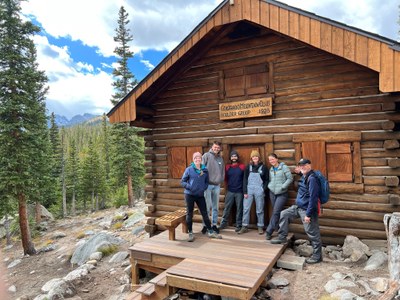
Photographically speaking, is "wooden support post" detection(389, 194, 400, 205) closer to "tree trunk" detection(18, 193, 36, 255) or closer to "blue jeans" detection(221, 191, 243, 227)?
"blue jeans" detection(221, 191, 243, 227)

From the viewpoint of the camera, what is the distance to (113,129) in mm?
25203

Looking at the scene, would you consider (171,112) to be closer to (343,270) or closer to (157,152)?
(157,152)

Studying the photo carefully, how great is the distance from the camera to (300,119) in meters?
8.12

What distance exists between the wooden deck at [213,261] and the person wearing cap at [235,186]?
56 cm

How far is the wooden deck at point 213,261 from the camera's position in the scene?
509 centimetres

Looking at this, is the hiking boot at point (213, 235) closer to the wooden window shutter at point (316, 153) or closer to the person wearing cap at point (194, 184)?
the person wearing cap at point (194, 184)

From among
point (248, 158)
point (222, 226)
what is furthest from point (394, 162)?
point (222, 226)

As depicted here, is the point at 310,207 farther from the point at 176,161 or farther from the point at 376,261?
the point at 176,161

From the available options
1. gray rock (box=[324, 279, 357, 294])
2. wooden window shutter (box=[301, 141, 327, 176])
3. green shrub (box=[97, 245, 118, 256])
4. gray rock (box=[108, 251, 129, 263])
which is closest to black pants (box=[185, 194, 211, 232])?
wooden window shutter (box=[301, 141, 327, 176])

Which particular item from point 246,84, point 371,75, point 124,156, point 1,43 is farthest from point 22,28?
point 371,75

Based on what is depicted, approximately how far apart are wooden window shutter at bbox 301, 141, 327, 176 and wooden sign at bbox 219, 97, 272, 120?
4.68 ft

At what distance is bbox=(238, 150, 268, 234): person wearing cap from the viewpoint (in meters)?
7.91

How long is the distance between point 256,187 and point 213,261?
8.66ft

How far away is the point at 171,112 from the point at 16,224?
79.8ft
